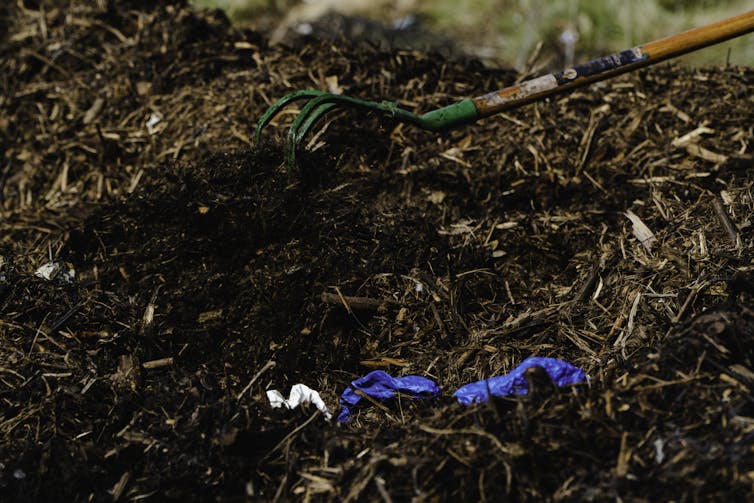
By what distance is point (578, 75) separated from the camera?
2.75 metres

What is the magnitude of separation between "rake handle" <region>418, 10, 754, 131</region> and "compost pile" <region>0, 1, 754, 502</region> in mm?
482

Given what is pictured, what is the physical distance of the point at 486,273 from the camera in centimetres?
278

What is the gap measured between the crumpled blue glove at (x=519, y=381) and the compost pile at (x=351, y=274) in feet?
0.28

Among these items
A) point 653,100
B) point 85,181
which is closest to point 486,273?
point 653,100

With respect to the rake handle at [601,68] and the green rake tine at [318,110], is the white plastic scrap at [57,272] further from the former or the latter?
the rake handle at [601,68]

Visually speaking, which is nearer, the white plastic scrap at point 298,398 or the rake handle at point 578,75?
the white plastic scrap at point 298,398

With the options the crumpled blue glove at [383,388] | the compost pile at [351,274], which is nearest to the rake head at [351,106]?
the compost pile at [351,274]

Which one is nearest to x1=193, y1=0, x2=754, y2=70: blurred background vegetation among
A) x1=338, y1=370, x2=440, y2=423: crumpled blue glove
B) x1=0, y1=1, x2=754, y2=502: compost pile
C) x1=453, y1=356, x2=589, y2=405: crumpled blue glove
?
x1=0, y1=1, x2=754, y2=502: compost pile

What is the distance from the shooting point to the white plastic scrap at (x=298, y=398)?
228 centimetres

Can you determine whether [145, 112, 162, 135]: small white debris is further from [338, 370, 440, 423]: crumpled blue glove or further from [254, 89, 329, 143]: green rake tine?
[338, 370, 440, 423]: crumpled blue glove

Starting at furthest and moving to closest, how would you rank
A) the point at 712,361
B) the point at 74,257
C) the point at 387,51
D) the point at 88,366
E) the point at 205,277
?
1. the point at 387,51
2. the point at 74,257
3. the point at 205,277
4. the point at 88,366
5. the point at 712,361

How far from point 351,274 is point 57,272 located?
4.11ft

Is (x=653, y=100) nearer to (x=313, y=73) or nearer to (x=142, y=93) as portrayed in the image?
(x=313, y=73)

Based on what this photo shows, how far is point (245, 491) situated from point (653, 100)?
287 centimetres
